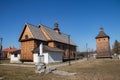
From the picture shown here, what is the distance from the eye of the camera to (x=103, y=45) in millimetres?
45719

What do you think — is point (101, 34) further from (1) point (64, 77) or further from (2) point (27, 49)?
(1) point (64, 77)

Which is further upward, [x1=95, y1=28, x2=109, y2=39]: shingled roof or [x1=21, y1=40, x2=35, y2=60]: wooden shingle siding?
→ [x1=95, y1=28, x2=109, y2=39]: shingled roof

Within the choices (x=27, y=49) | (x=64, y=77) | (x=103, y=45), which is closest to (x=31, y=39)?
(x=27, y=49)

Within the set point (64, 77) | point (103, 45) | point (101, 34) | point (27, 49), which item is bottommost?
point (64, 77)

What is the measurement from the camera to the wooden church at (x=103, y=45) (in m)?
45.2

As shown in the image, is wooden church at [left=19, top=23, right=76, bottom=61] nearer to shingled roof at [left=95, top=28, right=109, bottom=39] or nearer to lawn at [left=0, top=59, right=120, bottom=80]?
shingled roof at [left=95, top=28, right=109, bottom=39]

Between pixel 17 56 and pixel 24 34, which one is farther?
pixel 17 56

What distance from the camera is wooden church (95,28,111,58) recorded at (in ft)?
148

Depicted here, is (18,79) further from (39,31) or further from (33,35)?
(39,31)

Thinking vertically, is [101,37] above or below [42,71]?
above

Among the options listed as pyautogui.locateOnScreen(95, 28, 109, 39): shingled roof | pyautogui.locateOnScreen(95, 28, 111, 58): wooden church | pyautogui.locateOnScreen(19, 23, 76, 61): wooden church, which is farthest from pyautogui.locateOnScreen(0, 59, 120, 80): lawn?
pyautogui.locateOnScreen(95, 28, 109, 39): shingled roof

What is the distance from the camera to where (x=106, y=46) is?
45188 mm

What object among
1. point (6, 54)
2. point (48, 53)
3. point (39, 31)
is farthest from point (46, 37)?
point (6, 54)

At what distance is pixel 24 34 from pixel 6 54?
180ft
